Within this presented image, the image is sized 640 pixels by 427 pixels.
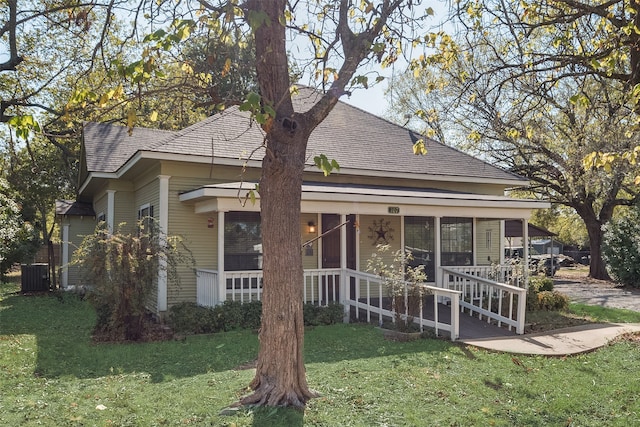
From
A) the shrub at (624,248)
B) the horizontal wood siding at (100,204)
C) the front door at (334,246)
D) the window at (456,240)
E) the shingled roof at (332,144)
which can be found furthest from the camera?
the shrub at (624,248)

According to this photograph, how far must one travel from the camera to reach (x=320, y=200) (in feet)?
35.7

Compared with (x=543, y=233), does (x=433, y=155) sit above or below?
above

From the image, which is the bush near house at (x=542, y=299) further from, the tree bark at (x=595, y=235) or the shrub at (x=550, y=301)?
the tree bark at (x=595, y=235)

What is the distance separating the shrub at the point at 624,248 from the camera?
65.0ft

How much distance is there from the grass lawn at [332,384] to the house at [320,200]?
8.44 ft

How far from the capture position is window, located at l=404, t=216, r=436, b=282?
13695mm

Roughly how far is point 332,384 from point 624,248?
721 inches

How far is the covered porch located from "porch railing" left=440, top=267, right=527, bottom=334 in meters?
0.02

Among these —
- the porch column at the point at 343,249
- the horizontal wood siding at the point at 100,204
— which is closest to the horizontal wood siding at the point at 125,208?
the horizontal wood siding at the point at 100,204

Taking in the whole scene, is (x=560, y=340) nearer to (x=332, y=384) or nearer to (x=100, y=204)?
(x=332, y=384)

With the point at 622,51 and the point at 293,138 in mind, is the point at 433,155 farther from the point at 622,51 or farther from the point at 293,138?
the point at 293,138

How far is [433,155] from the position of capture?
15445 mm

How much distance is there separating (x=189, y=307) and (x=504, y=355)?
582 centimetres

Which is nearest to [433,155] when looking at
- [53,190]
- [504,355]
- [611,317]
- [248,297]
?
[611,317]
